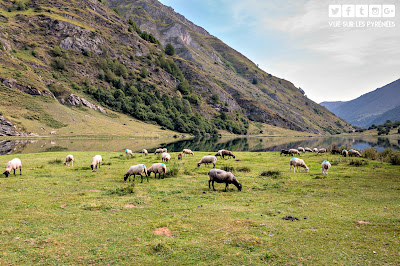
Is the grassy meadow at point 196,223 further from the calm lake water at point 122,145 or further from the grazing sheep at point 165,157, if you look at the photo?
the calm lake water at point 122,145

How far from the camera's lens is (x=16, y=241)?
8906mm

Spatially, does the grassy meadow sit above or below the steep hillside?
below

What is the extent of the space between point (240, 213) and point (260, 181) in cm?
951

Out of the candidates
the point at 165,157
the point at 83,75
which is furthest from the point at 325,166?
the point at 83,75

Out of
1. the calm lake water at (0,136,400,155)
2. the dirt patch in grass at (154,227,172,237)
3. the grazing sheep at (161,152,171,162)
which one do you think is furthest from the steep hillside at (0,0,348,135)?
the dirt patch in grass at (154,227,172,237)

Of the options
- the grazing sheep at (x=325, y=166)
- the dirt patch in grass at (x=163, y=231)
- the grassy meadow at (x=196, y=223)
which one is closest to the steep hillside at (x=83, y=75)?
the grassy meadow at (x=196, y=223)

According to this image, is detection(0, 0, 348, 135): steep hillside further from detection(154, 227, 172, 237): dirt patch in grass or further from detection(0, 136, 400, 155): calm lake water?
detection(154, 227, 172, 237): dirt patch in grass

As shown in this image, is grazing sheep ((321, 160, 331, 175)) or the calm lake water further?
the calm lake water

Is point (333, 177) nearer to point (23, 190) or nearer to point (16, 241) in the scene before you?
point (16, 241)

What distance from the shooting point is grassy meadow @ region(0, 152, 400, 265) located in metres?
8.09

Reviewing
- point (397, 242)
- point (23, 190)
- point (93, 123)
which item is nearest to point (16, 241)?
point (23, 190)

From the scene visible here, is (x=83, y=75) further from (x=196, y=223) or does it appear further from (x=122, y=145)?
(x=196, y=223)

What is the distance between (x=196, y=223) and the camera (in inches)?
435

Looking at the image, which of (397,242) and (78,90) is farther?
(78,90)
